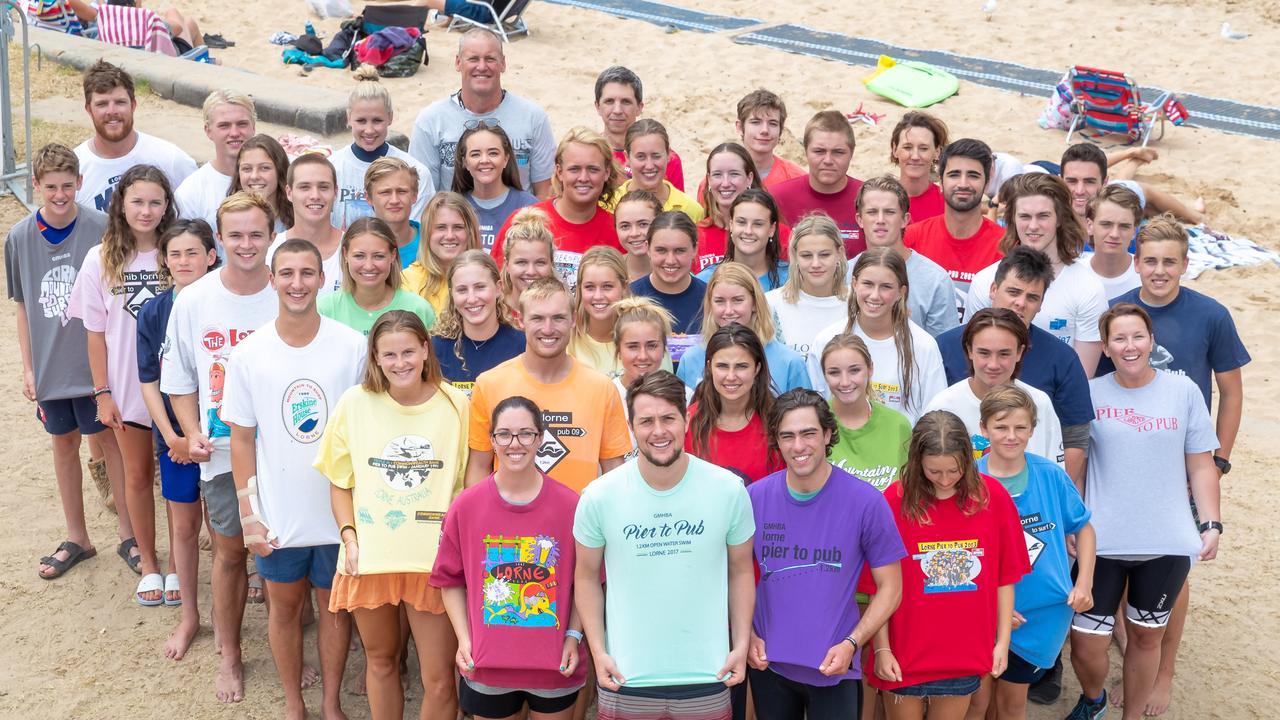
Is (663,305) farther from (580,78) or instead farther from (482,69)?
(580,78)

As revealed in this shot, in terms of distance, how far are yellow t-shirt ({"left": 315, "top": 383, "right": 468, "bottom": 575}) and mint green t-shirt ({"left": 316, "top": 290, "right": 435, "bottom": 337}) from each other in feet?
2.02

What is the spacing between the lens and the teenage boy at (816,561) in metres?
4.38

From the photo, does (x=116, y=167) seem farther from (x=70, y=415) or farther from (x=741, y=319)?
(x=741, y=319)

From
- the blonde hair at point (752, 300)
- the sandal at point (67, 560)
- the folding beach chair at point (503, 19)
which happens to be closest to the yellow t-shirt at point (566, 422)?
the blonde hair at point (752, 300)

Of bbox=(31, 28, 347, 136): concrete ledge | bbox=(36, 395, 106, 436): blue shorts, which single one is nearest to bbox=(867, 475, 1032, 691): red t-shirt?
bbox=(36, 395, 106, 436): blue shorts

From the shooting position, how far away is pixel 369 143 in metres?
6.73

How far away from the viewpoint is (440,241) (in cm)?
586

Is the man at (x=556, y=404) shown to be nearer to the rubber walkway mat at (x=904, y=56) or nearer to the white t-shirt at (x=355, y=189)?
the white t-shirt at (x=355, y=189)

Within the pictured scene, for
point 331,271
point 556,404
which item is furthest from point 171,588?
point 556,404

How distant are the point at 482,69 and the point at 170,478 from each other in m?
2.80

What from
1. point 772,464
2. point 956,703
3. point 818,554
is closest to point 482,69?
point 772,464

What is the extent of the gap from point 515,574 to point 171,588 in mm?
2663

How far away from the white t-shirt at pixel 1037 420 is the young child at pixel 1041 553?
0.15m

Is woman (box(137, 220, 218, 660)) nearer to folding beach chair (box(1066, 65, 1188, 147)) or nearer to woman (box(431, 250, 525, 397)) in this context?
woman (box(431, 250, 525, 397))
